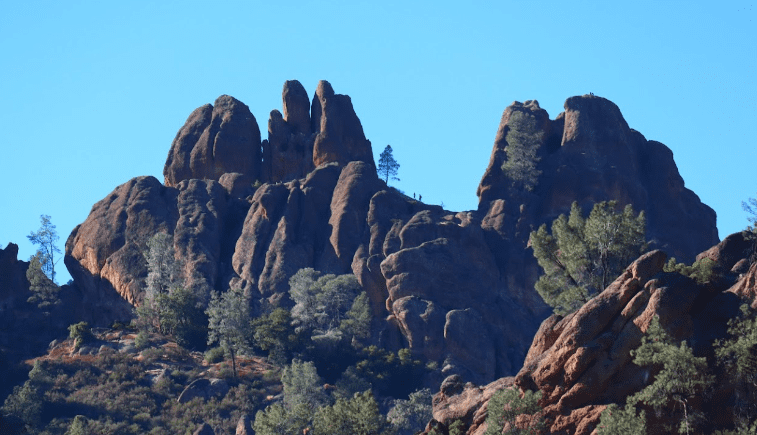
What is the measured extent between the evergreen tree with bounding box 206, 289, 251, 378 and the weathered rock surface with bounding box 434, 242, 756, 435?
170ft

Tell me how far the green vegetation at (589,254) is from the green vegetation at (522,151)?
50526 mm

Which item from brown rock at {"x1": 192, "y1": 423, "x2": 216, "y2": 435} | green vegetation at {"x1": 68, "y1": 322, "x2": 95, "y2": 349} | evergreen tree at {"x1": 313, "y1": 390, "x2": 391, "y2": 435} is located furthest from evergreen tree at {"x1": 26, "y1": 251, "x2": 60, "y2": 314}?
evergreen tree at {"x1": 313, "y1": 390, "x2": 391, "y2": 435}

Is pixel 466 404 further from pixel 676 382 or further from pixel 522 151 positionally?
pixel 522 151

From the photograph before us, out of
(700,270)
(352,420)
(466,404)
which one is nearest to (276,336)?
(352,420)

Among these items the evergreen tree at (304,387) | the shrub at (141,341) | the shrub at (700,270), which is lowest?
the shrub at (700,270)

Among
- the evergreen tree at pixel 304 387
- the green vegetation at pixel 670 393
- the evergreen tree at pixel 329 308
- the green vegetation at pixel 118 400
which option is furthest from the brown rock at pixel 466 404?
the evergreen tree at pixel 329 308

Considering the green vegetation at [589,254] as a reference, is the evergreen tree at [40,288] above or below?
above

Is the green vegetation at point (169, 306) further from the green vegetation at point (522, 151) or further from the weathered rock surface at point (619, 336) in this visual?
the weathered rock surface at point (619, 336)

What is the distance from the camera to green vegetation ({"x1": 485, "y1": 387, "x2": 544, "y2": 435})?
6944cm

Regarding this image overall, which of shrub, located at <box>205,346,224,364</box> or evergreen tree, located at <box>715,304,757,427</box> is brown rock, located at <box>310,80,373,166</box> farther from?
evergreen tree, located at <box>715,304,757,427</box>

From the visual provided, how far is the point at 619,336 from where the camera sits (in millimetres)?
69000

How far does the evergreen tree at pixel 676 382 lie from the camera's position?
65125mm

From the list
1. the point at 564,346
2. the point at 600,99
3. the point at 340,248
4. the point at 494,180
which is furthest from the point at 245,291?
the point at 564,346

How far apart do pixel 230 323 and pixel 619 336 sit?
58748mm
